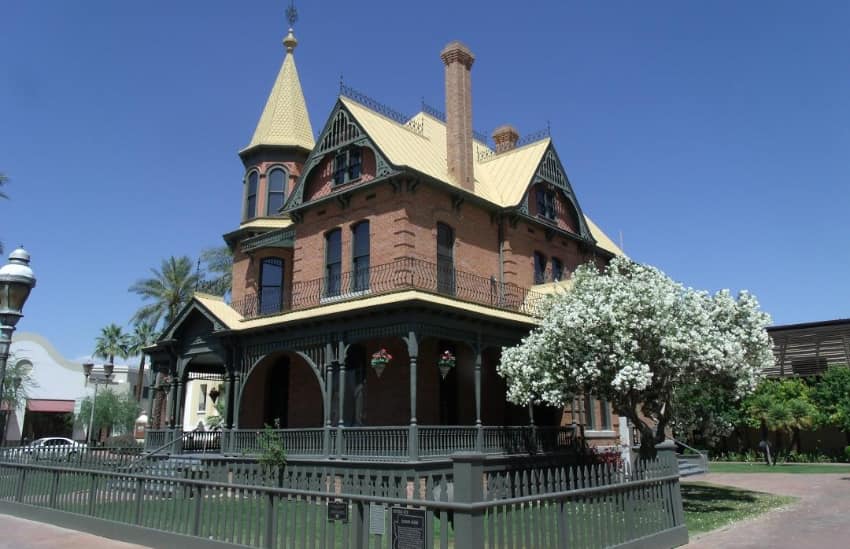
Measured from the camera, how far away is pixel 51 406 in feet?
168

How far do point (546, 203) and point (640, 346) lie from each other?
457 inches

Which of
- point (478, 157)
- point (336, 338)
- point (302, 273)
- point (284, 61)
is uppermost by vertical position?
point (284, 61)

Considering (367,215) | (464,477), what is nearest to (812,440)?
(367,215)

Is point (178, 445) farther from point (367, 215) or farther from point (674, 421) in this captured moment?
point (674, 421)

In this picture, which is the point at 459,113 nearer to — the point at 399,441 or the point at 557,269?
the point at 557,269

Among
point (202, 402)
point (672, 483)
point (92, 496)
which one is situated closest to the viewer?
point (672, 483)

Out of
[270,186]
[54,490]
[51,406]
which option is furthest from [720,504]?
[51,406]

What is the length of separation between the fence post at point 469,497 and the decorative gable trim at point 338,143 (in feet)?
44.7

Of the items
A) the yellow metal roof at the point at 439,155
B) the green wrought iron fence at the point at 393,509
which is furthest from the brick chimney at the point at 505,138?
the green wrought iron fence at the point at 393,509

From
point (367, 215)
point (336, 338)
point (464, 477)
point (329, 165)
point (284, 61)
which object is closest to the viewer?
point (464, 477)

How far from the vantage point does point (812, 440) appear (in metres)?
35.2

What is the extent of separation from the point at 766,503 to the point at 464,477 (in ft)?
42.8

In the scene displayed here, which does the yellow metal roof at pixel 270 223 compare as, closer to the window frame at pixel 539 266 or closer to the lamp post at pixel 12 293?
the window frame at pixel 539 266

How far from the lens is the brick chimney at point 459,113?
2253 centimetres
